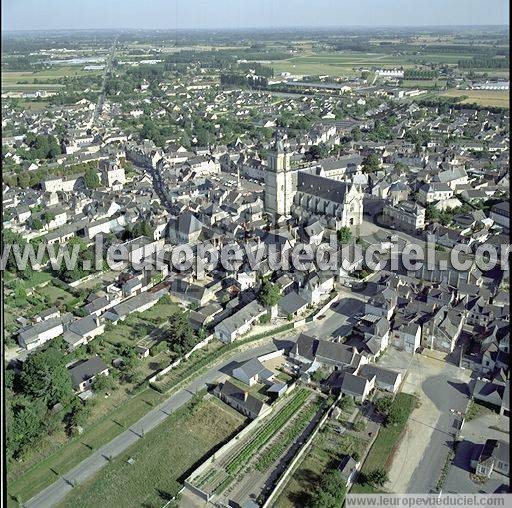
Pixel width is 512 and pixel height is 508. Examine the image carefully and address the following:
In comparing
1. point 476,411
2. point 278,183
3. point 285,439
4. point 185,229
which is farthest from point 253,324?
point 278,183

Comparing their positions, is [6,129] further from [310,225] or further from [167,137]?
[310,225]

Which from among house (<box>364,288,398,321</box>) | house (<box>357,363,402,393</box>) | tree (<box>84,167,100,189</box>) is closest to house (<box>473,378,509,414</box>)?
house (<box>357,363,402,393</box>)

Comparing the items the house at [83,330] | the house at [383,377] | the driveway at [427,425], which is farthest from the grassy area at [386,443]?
the house at [83,330]

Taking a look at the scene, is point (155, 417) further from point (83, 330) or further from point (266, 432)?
point (83, 330)

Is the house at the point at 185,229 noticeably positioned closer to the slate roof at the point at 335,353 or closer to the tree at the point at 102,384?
the tree at the point at 102,384

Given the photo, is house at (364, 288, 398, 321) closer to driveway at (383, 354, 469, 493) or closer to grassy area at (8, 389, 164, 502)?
driveway at (383, 354, 469, 493)
